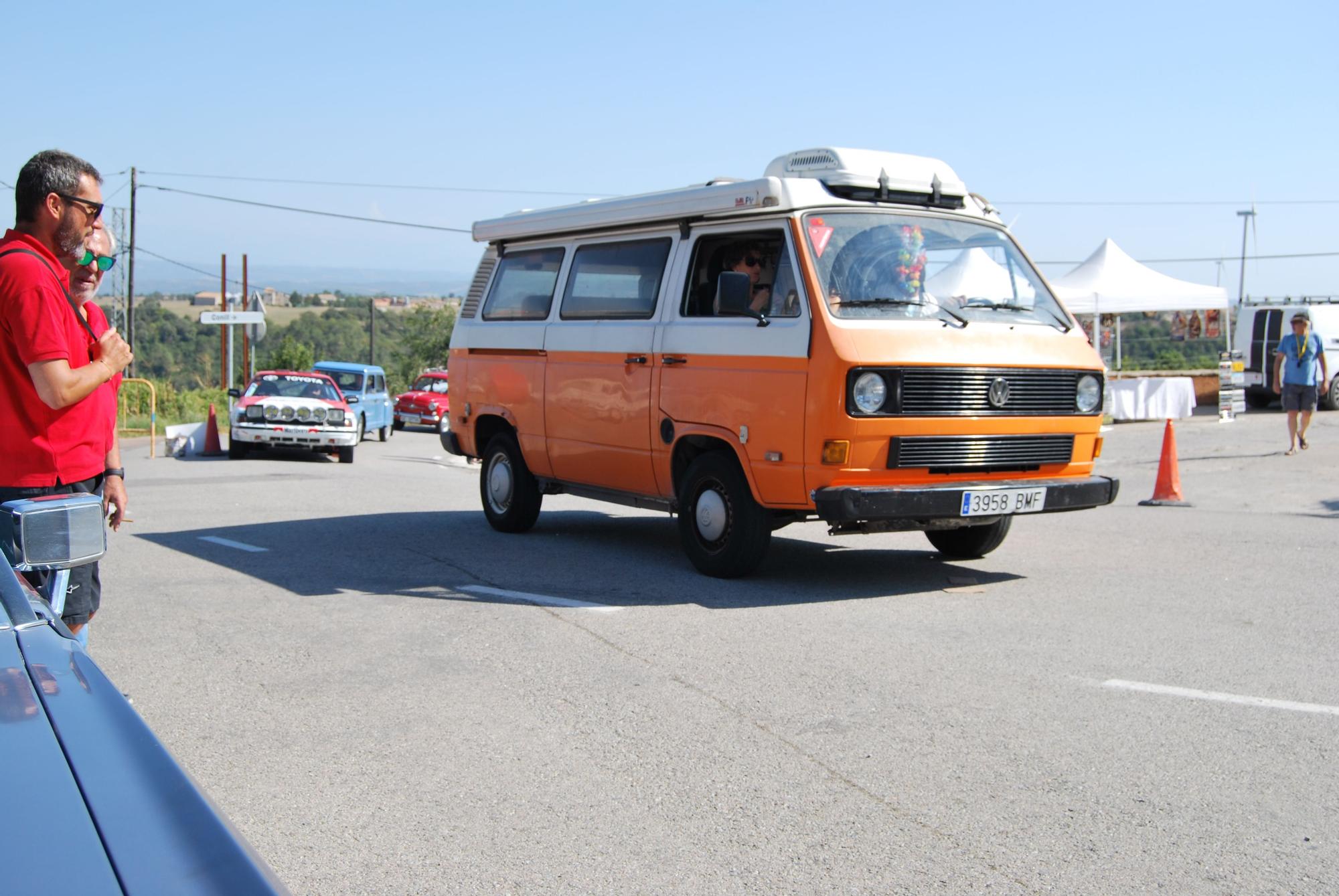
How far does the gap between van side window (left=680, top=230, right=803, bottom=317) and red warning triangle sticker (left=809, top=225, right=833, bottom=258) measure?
0.16 metres

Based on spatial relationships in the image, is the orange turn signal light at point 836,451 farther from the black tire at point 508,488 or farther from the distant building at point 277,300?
the distant building at point 277,300

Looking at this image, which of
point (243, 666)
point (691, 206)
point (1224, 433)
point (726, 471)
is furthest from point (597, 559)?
point (1224, 433)

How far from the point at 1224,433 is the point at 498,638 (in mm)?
18080

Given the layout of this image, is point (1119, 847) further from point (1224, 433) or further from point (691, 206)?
point (1224, 433)

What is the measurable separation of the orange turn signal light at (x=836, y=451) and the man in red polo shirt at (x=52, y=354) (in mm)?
4129

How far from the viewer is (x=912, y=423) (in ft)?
23.8

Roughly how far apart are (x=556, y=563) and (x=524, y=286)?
8.14 feet

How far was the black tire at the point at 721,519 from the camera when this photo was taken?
784 centimetres

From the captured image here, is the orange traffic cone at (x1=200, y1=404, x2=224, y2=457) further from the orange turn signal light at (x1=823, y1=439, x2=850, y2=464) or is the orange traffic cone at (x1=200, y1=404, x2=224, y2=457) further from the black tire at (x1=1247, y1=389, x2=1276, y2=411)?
the black tire at (x1=1247, y1=389, x2=1276, y2=411)

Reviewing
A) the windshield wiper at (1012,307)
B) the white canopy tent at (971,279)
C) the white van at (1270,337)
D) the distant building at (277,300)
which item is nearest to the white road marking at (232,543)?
the white canopy tent at (971,279)

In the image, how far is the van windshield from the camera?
24.6ft

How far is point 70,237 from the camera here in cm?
388

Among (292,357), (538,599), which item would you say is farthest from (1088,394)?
(292,357)

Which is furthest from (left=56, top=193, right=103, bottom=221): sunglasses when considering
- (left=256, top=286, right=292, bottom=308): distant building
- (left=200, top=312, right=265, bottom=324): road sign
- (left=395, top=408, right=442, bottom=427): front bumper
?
(left=256, top=286, right=292, bottom=308): distant building
